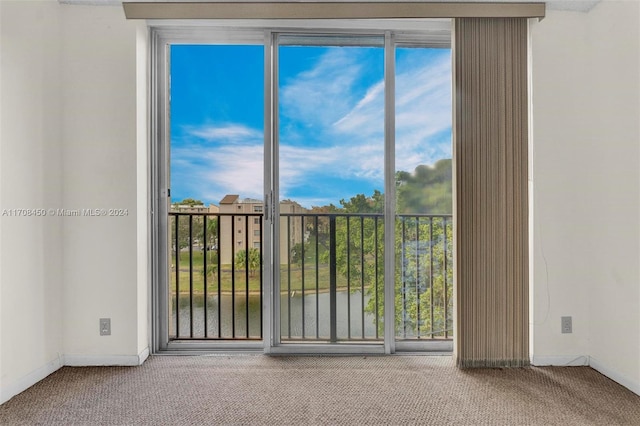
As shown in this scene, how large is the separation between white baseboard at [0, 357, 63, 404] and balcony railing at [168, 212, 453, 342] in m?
0.71

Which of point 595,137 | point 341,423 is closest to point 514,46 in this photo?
point 595,137

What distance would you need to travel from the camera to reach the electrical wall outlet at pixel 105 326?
2486 millimetres

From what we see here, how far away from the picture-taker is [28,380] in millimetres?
2197

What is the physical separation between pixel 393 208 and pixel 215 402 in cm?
158

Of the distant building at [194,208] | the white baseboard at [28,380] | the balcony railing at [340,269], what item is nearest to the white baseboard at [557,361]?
the balcony railing at [340,269]

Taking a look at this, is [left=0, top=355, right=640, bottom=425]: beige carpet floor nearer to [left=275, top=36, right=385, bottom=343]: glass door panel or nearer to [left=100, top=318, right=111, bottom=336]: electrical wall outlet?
[left=100, top=318, right=111, bottom=336]: electrical wall outlet

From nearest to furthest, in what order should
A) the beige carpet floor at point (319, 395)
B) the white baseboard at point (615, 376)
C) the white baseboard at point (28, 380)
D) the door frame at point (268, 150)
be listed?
the beige carpet floor at point (319, 395) → the white baseboard at point (28, 380) → the white baseboard at point (615, 376) → the door frame at point (268, 150)

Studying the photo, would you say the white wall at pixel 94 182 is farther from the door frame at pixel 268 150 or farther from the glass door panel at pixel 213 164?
the glass door panel at pixel 213 164

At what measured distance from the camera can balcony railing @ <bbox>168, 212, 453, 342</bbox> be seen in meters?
2.75

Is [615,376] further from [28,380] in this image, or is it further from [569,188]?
[28,380]

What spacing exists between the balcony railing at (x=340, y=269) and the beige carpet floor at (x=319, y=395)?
0.27 m

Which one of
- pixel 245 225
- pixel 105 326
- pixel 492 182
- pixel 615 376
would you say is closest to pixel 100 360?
pixel 105 326

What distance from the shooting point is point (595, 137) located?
244cm

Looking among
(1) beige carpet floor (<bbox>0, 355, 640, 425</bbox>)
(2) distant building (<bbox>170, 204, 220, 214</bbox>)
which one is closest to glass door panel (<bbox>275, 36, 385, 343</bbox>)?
(1) beige carpet floor (<bbox>0, 355, 640, 425</bbox>)
